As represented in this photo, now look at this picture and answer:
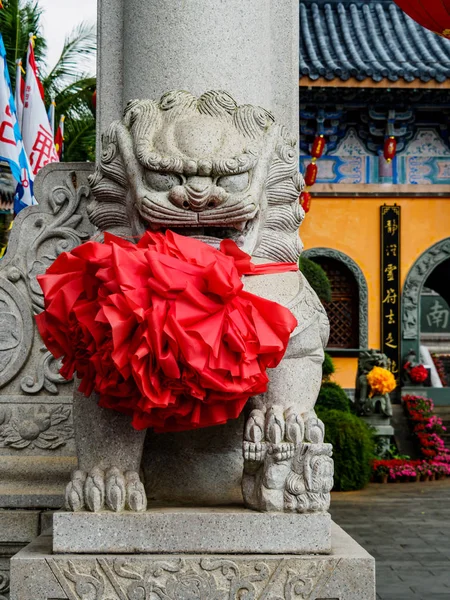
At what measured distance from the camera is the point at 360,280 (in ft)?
48.3

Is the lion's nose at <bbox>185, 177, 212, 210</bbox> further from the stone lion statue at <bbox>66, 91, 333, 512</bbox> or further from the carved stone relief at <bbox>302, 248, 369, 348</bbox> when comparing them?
the carved stone relief at <bbox>302, 248, 369, 348</bbox>

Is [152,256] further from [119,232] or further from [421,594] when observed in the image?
[421,594]

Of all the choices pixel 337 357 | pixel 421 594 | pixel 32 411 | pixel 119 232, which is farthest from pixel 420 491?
pixel 119 232

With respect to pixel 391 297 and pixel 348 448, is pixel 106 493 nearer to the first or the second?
pixel 348 448

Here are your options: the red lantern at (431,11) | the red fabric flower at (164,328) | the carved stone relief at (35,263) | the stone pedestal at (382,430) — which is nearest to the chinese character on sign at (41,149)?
the red lantern at (431,11)

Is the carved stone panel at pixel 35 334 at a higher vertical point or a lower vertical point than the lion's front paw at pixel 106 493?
higher

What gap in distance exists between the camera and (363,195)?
48.8 ft

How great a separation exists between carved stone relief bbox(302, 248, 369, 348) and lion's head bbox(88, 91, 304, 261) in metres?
12.0

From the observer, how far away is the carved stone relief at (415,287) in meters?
14.7

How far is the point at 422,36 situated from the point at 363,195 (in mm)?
3175

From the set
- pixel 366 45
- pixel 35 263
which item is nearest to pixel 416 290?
pixel 366 45

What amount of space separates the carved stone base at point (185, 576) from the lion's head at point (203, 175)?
0.80 m

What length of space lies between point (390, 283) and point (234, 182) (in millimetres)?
12581

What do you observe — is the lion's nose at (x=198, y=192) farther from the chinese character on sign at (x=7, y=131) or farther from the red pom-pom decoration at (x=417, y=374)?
the red pom-pom decoration at (x=417, y=374)
